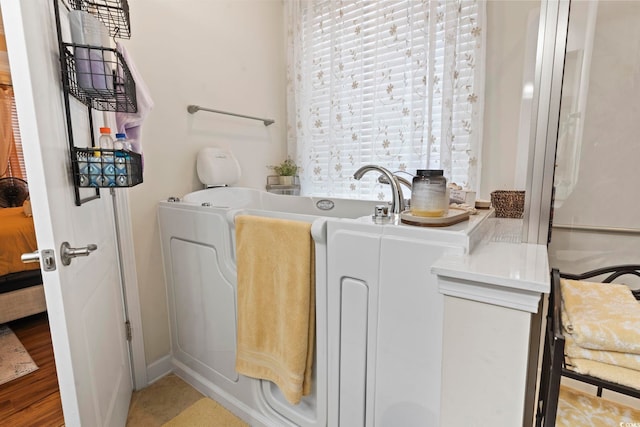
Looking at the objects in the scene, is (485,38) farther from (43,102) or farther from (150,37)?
(43,102)

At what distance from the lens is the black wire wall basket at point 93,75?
0.92m

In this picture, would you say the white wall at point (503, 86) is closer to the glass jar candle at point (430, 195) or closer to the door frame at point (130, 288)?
the glass jar candle at point (430, 195)

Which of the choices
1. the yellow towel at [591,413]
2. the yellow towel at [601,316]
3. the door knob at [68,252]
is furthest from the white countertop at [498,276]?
the door knob at [68,252]

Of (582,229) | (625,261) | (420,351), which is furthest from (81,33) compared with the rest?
(625,261)

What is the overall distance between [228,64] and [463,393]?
2.25 m

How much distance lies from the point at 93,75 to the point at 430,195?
3.65 feet

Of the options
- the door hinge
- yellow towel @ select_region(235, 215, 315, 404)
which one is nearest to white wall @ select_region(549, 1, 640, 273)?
yellow towel @ select_region(235, 215, 315, 404)

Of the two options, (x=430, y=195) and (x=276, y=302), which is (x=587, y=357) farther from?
(x=276, y=302)

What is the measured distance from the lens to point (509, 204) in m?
1.50

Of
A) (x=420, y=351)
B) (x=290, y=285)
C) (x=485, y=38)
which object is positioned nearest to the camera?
(x=420, y=351)

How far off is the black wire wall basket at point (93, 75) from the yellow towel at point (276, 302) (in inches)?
24.5

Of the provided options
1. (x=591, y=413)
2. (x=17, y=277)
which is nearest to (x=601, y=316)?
(x=591, y=413)

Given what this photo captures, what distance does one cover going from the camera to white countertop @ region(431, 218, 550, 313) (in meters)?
0.61

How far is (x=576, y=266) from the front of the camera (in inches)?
58.5
